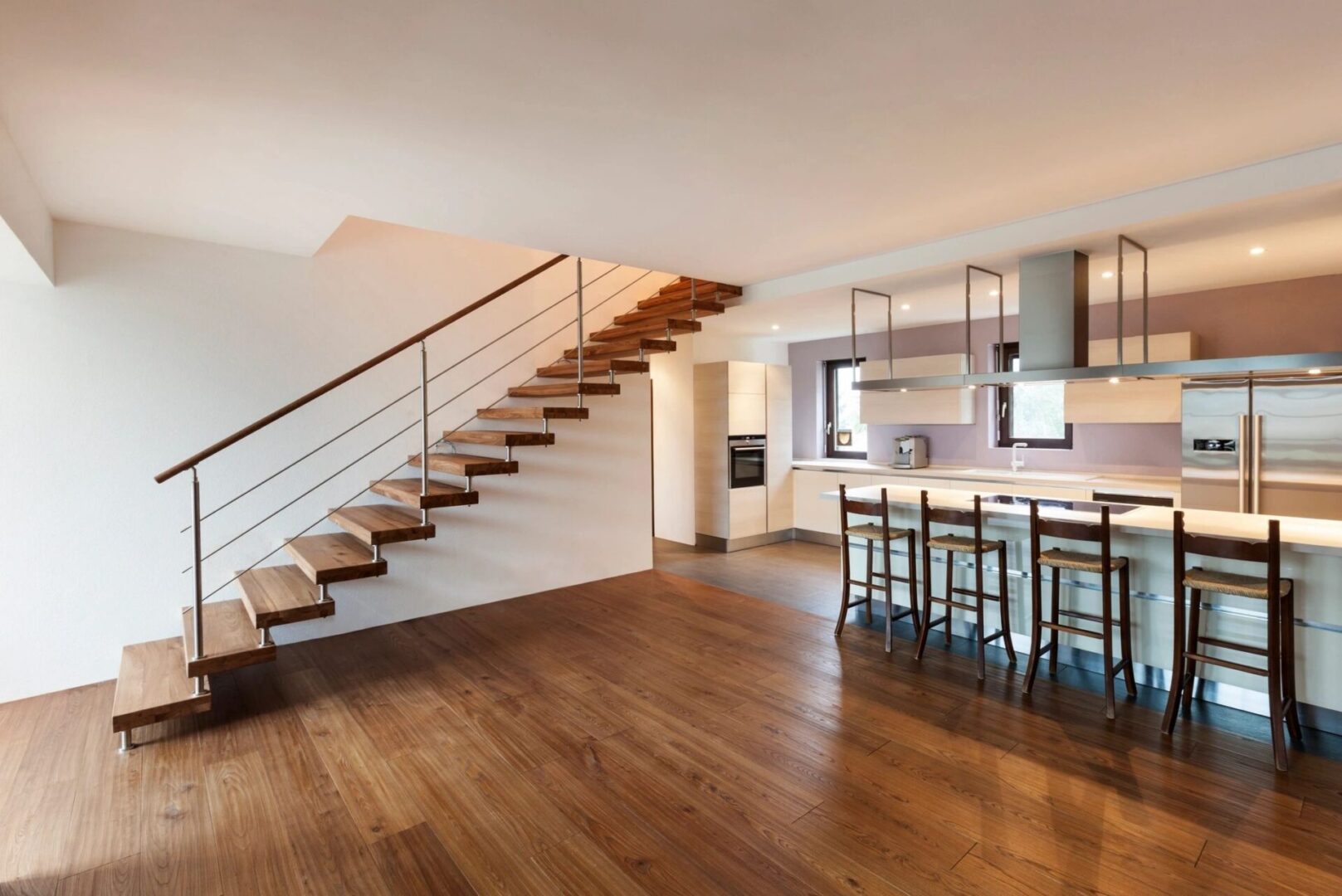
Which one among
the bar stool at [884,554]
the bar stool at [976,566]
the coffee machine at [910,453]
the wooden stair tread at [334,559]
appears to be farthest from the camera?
the coffee machine at [910,453]

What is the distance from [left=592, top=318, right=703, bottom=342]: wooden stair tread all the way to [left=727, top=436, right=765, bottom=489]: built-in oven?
1.86 meters

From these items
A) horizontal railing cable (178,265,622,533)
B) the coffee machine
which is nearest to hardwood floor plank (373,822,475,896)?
horizontal railing cable (178,265,622,533)

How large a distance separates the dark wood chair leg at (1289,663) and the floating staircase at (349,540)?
3640 millimetres

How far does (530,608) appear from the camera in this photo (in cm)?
486

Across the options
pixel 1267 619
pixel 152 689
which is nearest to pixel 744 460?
pixel 1267 619

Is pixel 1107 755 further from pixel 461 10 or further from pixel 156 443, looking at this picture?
pixel 156 443

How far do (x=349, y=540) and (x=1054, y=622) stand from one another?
4.17 meters

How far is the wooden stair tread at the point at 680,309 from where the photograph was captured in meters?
4.87

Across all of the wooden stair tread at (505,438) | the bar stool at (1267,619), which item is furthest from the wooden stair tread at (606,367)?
the bar stool at (1267,619)

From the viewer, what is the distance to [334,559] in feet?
11.6

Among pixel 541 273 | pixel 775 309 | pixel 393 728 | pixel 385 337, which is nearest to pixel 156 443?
pixel 385 337

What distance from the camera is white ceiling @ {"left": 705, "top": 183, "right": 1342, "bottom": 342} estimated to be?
9.87 ft

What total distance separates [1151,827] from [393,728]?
10.2 feet

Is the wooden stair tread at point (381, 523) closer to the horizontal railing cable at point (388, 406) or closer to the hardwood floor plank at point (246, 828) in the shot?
the horizontal railing cable at point (388, 406)
